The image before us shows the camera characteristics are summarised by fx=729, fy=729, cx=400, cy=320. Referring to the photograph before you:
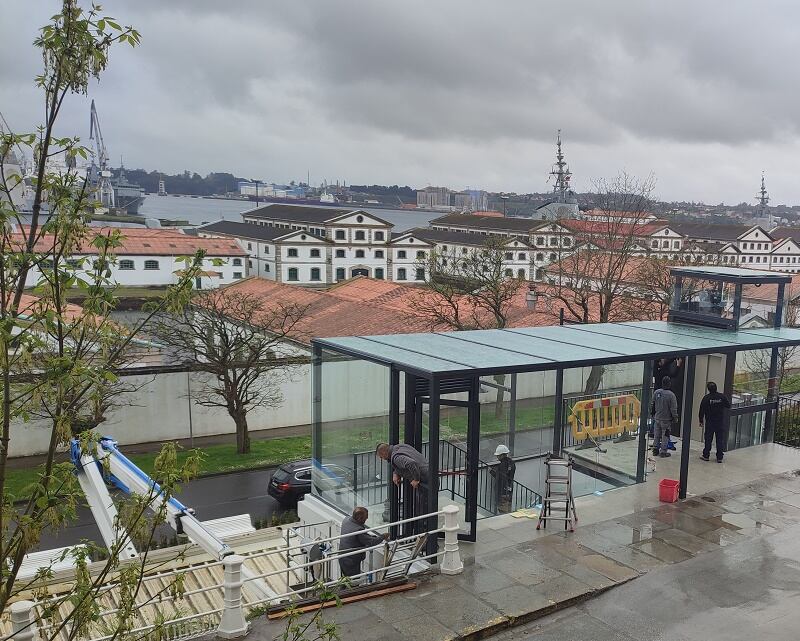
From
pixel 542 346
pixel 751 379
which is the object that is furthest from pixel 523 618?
pixel 751 379

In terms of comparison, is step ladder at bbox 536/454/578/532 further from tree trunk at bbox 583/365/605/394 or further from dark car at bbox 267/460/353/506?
dark car at bbox 267/460/353/506

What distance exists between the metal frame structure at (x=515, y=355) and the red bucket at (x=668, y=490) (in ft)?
1.08

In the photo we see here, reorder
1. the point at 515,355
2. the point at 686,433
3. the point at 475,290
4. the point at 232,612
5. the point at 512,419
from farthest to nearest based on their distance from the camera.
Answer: the point at 475,290
the point at 512,419
the point at 686,433
the point at 515,355
the point at 232,612

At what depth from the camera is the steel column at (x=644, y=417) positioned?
1291cm

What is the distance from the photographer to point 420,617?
27.3ft

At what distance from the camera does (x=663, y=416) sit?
14711mm

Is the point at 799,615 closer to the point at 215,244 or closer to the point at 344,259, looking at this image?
the point at 215,244

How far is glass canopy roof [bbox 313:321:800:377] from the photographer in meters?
10.7

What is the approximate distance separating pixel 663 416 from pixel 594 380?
2.28 meters

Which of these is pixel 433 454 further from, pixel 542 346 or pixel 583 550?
pixel 542 346

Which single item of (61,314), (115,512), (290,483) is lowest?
(290,483)

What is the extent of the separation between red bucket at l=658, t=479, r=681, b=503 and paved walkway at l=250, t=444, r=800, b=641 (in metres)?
0.16

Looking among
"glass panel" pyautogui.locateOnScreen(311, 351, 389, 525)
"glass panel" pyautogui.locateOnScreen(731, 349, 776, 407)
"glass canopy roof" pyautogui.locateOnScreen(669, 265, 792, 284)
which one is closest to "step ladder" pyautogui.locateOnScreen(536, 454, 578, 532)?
"glass panel" pyautogui.locateOnScreen(311, 351, 389, 525)

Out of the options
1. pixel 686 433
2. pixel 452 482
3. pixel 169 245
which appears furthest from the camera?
pixel 169 245
